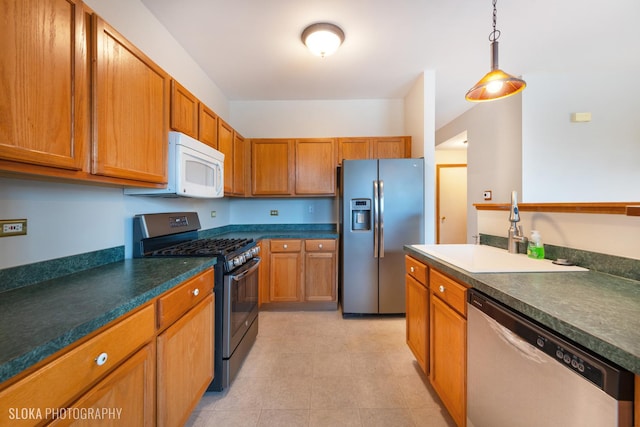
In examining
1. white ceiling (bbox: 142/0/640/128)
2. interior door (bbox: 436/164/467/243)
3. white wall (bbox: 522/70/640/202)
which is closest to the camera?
white ceiling (bbox: 142/0/640/128)

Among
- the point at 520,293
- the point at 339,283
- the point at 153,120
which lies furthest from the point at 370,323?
the point at 153,120

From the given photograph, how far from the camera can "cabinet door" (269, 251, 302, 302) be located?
285 cm

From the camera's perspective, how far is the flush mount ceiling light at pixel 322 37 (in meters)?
1.99

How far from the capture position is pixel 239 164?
295 cm

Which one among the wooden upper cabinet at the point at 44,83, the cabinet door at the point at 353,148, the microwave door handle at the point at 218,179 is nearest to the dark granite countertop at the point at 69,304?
the wooden upper cabinet at the point at 44,83

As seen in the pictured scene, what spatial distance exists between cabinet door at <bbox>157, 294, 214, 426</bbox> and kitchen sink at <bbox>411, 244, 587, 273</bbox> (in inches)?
55.3

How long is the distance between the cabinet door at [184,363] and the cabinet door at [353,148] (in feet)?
7.44

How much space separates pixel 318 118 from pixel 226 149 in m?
1.48

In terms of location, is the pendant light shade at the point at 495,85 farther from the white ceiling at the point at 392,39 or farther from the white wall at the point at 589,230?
the white wall at the point at 589,230

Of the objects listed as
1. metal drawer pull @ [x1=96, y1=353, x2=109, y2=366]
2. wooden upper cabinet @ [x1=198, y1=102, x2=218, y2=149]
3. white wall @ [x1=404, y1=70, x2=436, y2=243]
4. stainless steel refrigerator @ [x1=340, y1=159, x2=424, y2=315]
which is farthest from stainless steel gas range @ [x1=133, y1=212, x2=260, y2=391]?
white wall @ [x1=404, y1=70, x2=436, y2=243]

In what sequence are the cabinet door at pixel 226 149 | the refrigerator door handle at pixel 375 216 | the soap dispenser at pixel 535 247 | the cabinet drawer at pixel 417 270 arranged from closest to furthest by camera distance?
the soap dispenser at pixel 535 247
the cabinet drawer at pixel 417 270
the cabinet door at pixel 226 149
the refrigerator door handle at pixel 375 216

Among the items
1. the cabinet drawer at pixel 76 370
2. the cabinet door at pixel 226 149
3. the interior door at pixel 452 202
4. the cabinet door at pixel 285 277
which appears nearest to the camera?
the cabinet drawer at pixel 76 370

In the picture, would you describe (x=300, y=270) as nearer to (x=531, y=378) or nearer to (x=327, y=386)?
(x=327, y=386)

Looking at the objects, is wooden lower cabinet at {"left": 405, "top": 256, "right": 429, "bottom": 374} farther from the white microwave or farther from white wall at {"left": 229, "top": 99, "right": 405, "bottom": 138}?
white wall at {"left": 229, "top": 99, "right": 405, "bottom": 138}
